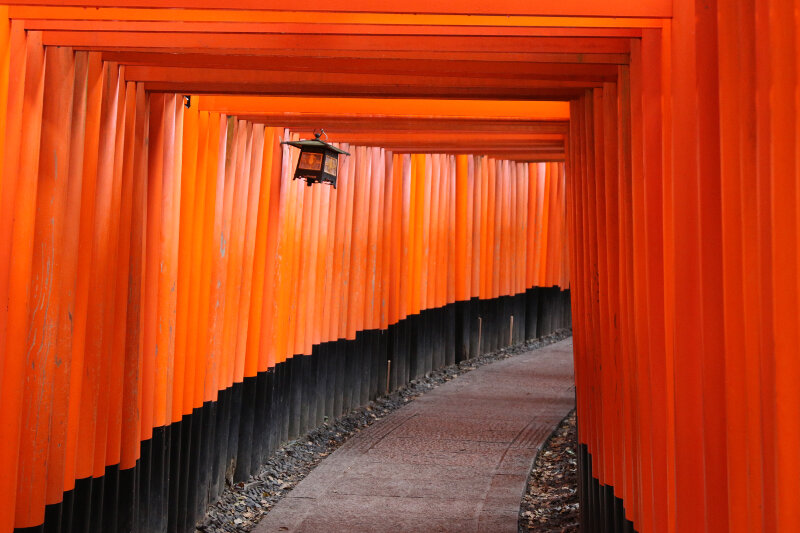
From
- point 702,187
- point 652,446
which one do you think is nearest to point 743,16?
point 702,187

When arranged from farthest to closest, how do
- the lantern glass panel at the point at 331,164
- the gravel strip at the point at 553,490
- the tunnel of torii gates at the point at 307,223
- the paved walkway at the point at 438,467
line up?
1. the lantern glass panel at the point at 331,164
2. the gravel strip at the point at 553,490
3. the paved walkway at the point at 438,467
4. the tunnel of torii gates at the point at 307,223

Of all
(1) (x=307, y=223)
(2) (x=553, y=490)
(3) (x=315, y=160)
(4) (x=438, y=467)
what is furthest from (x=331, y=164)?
(2) (x=553, y=490)

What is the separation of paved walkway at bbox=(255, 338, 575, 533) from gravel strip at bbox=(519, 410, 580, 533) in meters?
0.12

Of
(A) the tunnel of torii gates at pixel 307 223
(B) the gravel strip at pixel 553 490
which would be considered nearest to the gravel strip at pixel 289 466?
(A) the tunnel of torii gates at pixel 307 223

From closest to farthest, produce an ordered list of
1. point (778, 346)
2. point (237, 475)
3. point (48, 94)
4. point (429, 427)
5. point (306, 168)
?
1. point (778, 346)
2. point (48, 94)
3. point (306, 168)
4. point (237, 475)
5. point (429, 427)

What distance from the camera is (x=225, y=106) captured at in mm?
6551

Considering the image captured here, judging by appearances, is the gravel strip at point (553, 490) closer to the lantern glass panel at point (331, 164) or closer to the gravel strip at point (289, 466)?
the gravel strip at point (289, 466)

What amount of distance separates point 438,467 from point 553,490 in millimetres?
1032

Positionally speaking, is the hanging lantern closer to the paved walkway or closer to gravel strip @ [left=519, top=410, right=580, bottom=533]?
the paved walkway

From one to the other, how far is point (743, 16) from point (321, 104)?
495cm

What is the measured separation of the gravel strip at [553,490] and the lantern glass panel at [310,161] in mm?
3060

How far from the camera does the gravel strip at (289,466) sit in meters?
6.89

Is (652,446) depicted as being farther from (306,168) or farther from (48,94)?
(306,168)

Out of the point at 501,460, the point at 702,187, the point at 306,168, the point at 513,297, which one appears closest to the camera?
the point at 702,187
